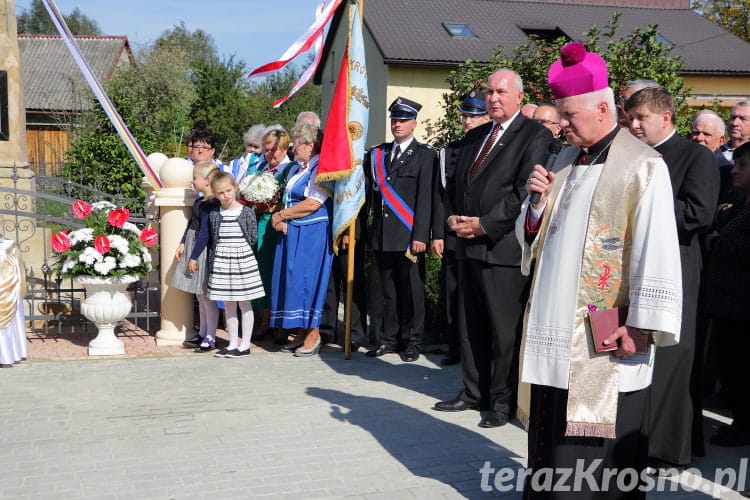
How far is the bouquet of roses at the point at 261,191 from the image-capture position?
7.27m

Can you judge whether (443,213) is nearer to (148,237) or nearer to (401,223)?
(401,223)

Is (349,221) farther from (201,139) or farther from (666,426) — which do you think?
(666,426)

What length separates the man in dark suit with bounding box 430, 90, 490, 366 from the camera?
617 centimetres

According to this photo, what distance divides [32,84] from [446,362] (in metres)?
44.5

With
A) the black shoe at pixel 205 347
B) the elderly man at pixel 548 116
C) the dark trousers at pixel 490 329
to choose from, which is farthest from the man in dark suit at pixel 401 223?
the black shoe at pixel 205 347

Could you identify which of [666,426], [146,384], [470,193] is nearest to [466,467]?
[666,426]

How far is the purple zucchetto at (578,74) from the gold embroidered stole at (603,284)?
276 millimetres

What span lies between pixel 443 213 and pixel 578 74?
3.55m

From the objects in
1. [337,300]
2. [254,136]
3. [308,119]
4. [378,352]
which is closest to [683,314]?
[378,352]

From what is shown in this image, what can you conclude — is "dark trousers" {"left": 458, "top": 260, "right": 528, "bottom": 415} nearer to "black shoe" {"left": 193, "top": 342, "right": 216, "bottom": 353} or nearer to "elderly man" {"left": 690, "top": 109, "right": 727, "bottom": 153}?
"elderly man" {"left": 690, "top": 109, "right": 727, "bottom": 153}

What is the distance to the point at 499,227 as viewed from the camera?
17.1ft

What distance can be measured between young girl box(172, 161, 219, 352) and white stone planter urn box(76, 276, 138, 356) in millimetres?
471

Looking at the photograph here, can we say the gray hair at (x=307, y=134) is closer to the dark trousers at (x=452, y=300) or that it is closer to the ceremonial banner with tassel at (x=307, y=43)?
the ceremonial banner with tassel at (x=307, y=43)

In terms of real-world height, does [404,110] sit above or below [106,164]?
above
